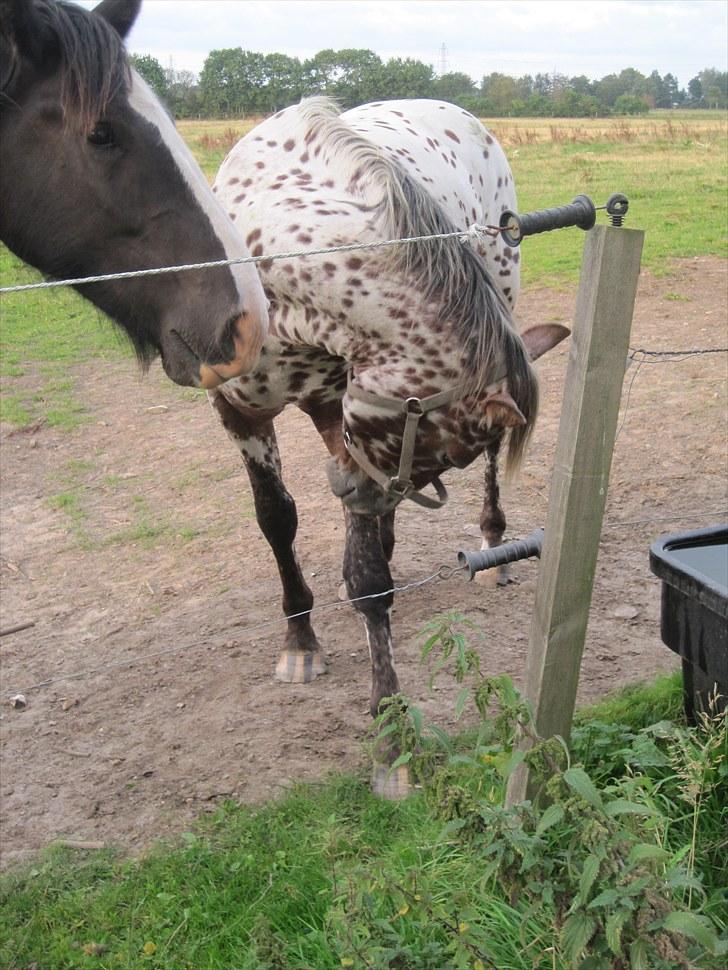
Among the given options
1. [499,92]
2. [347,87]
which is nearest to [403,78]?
[347,87]

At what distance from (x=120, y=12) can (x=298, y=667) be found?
98.5 inches

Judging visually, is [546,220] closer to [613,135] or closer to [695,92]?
[613,135]

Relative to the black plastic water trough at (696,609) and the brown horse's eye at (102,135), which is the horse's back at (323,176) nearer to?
the brown horse's eye at (102,135)

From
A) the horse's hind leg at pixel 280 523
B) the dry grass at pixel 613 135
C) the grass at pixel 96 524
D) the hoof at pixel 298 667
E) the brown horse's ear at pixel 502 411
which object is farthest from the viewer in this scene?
the dry grass at pixel 613 135

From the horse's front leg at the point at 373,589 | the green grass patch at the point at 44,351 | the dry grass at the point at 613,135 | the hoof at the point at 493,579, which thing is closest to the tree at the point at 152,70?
the horse's front leg at the point at 373,589

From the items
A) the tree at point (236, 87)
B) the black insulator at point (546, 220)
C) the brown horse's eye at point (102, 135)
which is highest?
the tree at point (236, 87)

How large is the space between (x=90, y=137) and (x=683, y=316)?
281 inches

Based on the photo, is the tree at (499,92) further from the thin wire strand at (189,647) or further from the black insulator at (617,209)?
the black insulator at (617,209)

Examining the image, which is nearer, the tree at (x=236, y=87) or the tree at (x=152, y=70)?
the tree at (x=152, y=70)

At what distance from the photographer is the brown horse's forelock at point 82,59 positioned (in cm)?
210

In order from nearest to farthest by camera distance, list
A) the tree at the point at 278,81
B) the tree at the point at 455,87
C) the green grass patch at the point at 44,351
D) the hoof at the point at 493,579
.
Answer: the hoof at the point at 493,579 → the green grass patch at the point at 44,351 → the tree at the point at 278,81 → the tree at the point at 455,87

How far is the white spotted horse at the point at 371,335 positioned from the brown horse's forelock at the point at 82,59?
1.02m

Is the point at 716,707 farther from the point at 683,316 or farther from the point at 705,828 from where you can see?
the point at 683,316

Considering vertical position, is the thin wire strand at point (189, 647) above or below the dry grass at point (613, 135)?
below
